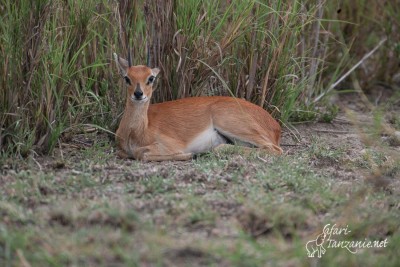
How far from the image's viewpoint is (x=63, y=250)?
468 centimetres

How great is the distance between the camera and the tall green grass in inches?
258

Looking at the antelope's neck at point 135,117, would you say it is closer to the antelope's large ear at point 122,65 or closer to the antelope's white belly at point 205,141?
the antelope's large ear at point 122,65

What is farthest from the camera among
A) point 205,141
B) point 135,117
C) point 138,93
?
point 205,141

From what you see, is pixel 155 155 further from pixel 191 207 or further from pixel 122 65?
pixel 191 207

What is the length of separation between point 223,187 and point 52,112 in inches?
61.0

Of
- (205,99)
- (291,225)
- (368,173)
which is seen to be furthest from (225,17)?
(291,225)

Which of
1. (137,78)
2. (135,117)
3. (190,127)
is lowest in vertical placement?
(190,127)

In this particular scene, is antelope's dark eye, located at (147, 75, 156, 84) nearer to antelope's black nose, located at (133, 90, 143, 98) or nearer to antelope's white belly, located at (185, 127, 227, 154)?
antelope's black nose, located at (133, 90, 143, 98)

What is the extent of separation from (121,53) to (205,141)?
Answer: 3.47 feet

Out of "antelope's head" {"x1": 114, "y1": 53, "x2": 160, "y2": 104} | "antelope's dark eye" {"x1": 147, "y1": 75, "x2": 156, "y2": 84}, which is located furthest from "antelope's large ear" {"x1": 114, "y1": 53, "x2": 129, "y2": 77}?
"antelope's dark eye" {"x1": 147, "y1": 75, "x2": 156, "y2": 84}

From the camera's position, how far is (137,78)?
7117 mm

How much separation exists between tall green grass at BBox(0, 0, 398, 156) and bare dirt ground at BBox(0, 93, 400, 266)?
411mm

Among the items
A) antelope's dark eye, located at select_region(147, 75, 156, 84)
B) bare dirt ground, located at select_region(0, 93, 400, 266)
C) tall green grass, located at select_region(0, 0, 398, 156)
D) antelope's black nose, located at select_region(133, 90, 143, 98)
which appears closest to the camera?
bare dirt ground, located at select_region(0, 93, 400, 266)

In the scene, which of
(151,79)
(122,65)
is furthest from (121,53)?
(151,79)
